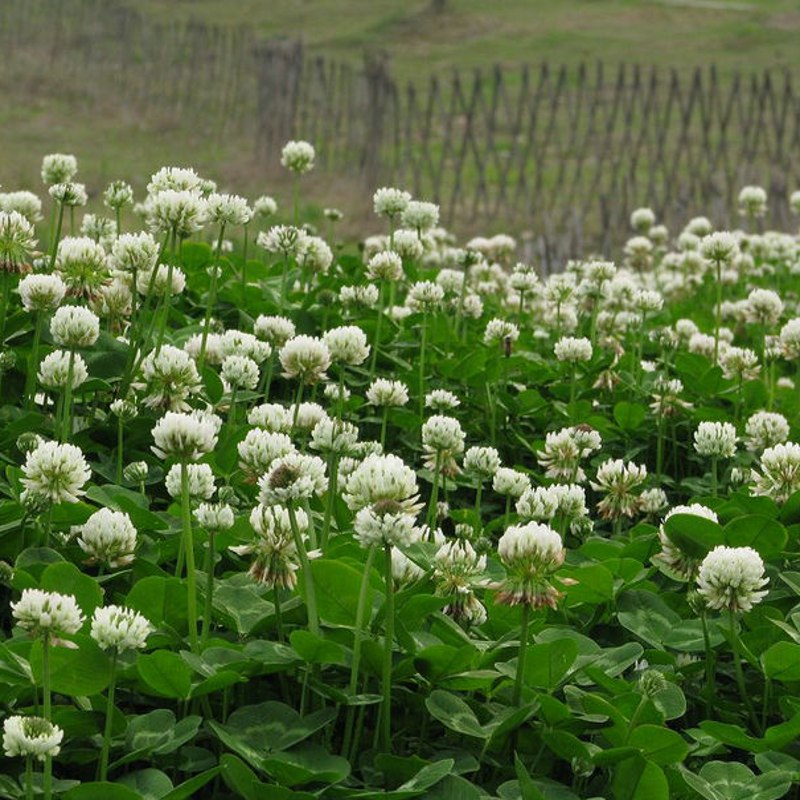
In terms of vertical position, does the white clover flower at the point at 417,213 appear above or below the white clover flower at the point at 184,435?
below

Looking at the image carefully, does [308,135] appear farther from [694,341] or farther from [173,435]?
[173,435]

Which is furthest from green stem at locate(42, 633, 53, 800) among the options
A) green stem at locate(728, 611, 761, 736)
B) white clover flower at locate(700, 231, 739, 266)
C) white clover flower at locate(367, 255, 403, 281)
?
white clover flower at locate(700, 231, 739, 266)

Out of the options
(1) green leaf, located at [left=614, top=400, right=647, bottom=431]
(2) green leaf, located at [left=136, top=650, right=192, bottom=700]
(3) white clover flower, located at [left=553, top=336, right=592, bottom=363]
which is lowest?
(1) green leaf, located at [left=614, top=400, right=647, bottom=431]

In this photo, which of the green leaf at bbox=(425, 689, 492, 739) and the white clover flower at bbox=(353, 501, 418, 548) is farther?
the green leaf at bbox=(425, 689, 492, 739)

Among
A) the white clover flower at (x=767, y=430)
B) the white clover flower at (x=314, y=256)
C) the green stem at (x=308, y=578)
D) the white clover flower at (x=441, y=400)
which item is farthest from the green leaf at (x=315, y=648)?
the white clover flower at (x=314, y=256)

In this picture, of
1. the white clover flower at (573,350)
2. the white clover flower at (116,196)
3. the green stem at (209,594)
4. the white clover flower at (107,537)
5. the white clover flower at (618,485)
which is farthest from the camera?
the white clover flower at (573,350)

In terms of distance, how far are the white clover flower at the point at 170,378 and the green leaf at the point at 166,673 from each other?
1.03 m

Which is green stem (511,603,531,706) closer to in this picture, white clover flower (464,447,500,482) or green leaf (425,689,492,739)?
green leaf (425,689,492,739)

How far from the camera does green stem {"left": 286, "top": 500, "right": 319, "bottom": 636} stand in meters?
2.20

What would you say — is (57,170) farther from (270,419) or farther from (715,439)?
(715,439)

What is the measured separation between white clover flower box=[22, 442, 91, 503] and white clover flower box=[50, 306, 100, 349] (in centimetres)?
39

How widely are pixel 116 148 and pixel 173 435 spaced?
2111 cm

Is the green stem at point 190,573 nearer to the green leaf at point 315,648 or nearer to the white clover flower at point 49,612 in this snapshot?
the green leaf at point 315,648

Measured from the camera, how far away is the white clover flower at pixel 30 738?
1.83 metres
